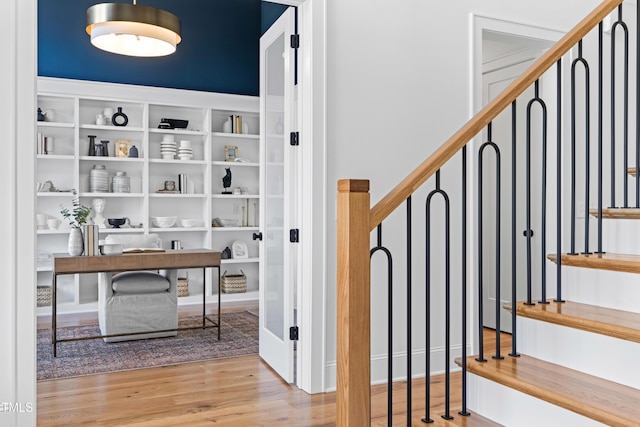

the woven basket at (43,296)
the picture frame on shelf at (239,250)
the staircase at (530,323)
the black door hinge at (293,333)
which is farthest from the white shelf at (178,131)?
the staircase at (530,323)

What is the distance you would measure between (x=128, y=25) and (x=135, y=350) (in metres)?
2.59

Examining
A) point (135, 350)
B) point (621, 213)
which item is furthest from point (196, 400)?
point (621, 213)

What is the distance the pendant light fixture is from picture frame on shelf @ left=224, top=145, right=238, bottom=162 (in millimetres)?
3351

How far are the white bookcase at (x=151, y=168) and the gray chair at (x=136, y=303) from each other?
151cm

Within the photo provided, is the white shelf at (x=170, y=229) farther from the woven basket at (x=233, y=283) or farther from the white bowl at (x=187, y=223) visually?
the woven basket at (x=233, y=283)

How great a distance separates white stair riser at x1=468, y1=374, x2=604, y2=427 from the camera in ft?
6.36

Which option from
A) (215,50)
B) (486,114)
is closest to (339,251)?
(486,114)

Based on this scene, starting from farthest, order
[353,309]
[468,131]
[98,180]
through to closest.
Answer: [98,180]
[468,131]
[353,309]

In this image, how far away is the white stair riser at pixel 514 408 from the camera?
6.36ft

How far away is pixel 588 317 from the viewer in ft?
7.01

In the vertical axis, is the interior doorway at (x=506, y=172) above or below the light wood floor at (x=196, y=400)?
above

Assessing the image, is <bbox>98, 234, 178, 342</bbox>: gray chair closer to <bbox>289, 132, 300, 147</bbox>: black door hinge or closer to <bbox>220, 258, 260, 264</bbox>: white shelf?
Answer: <bbox>220, 258, 260, 264</bbox>: white shelf

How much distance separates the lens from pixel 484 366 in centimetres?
226

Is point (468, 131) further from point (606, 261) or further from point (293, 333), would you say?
point (293, 333)
